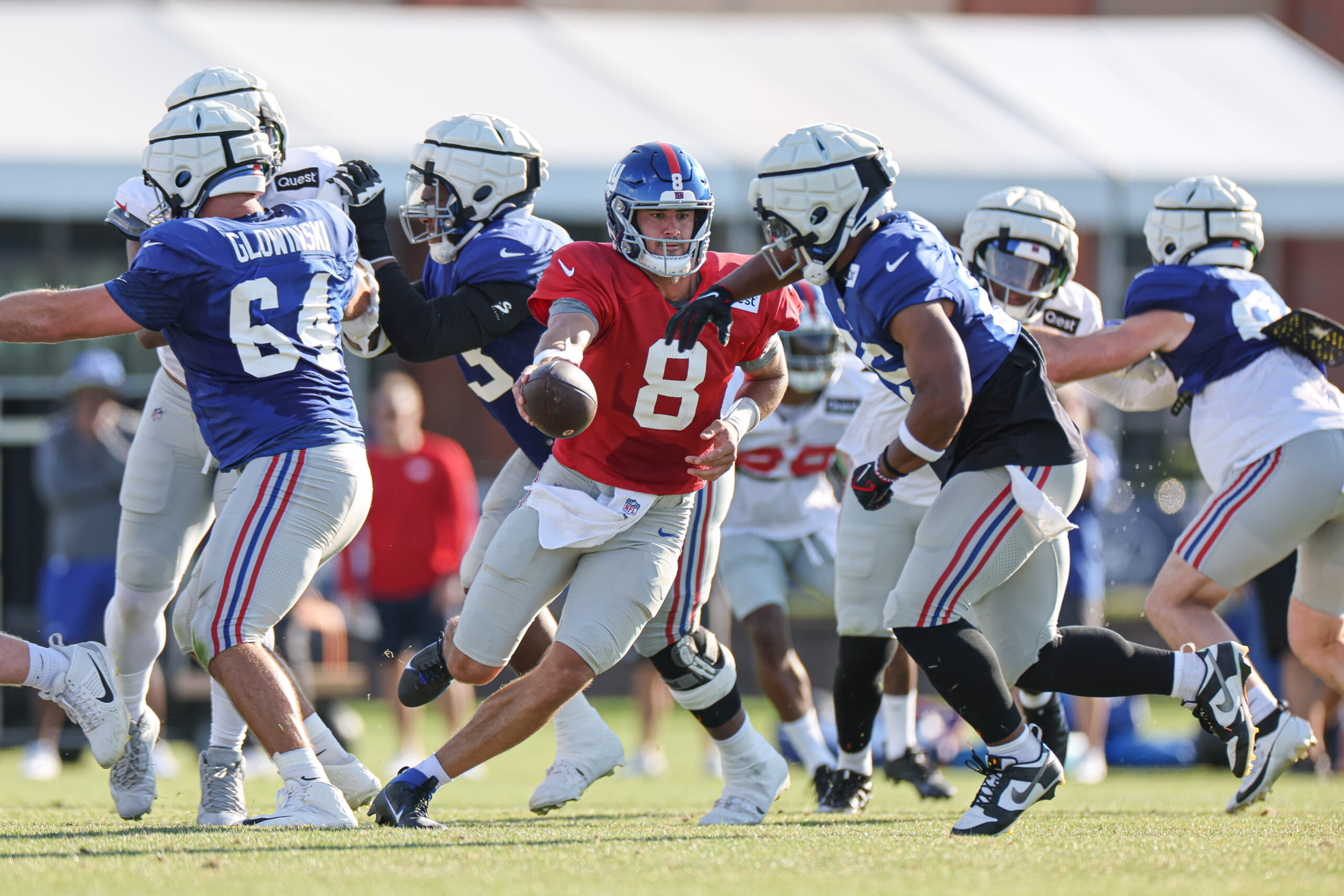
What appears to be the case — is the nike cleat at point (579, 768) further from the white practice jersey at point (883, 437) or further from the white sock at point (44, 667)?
the white sock at point (44, 667)

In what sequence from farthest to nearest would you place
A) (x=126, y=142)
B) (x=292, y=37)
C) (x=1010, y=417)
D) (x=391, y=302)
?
(x=292, y=37) < (x=126, y=142) < (x=391, y=302) < (x=1010, y=417)

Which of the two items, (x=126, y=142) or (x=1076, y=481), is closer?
(x=1076, y=481)

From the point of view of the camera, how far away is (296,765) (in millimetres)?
4469

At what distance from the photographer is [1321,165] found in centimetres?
1210

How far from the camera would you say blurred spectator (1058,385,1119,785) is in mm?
8242

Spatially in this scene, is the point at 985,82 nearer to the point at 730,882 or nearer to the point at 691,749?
the point at 691,749

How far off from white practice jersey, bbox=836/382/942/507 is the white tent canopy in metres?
5.10

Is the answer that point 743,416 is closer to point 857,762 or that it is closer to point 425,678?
point 425,678

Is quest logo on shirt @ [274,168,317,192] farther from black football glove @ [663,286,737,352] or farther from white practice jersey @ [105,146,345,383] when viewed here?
black football glove @ [663,286,737,352]

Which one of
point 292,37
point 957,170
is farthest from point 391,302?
point 292,37

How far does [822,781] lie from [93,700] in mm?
2612

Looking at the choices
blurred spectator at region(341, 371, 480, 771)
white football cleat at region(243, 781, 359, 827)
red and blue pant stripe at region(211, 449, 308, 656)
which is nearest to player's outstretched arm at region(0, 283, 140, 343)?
red and blue pant stripe at region(211, 449, 308, 656)

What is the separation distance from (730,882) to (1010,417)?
1667mm

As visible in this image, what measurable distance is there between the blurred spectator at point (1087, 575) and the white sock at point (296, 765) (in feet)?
15.3
